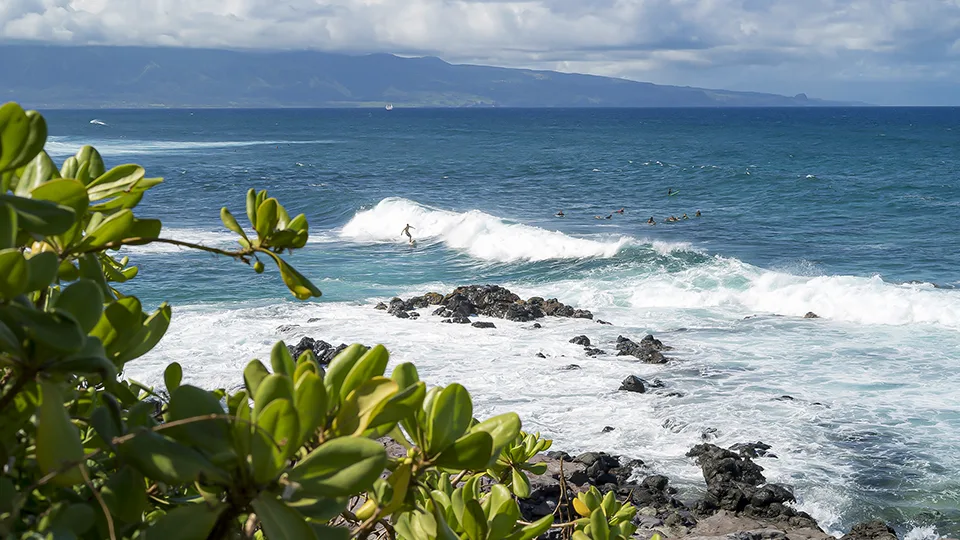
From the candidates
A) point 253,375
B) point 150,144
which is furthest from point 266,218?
point 150,144

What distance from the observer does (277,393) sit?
0.87 metres

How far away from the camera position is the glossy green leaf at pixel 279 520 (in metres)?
0.82

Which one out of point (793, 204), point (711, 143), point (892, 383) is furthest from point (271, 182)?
point (711, 143)

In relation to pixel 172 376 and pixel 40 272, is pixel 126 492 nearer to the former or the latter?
pixel 40 272

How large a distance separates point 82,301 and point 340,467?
0.33 meters

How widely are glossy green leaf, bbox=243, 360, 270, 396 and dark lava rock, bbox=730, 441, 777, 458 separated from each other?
9.64 m

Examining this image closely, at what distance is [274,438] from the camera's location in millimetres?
851

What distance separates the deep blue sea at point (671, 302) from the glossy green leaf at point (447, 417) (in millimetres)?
8614

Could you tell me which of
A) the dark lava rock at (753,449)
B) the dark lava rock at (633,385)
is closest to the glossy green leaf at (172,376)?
the dark lava rock at (753,449)

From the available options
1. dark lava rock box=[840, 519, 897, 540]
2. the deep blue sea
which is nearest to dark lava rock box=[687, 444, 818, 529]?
the deep blue sea

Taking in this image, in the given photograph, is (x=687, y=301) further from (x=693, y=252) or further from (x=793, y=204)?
(x=793, y=204)

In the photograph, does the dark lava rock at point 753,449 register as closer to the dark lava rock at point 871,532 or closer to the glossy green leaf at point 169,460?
the dark lava rock at point 871,532

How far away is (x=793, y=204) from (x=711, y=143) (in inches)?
1567

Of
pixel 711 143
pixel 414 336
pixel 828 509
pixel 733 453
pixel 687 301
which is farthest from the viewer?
pixel 711 143
